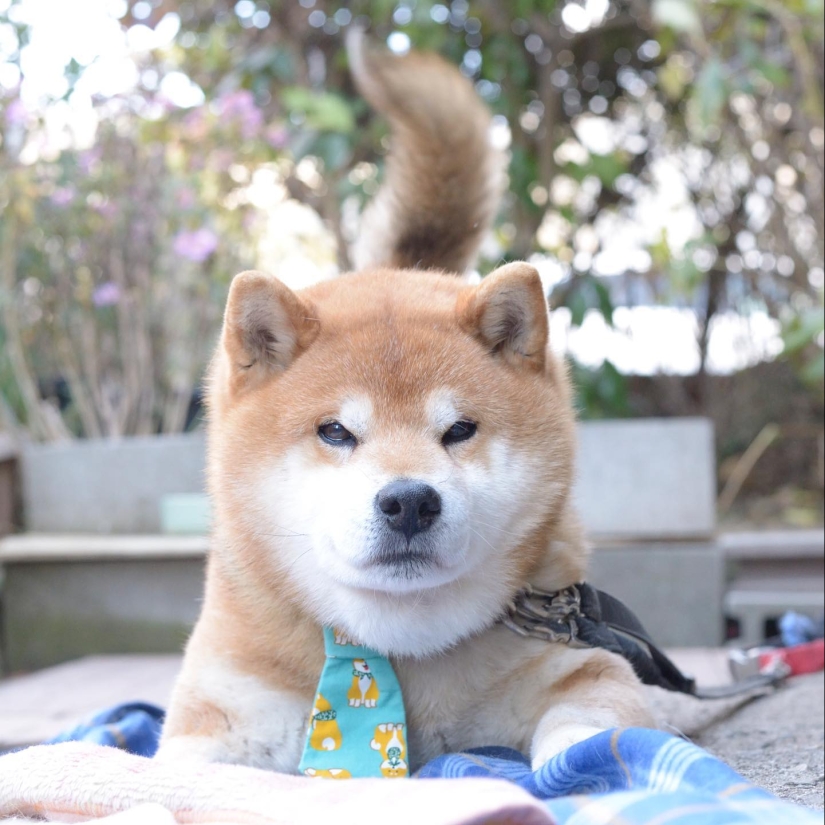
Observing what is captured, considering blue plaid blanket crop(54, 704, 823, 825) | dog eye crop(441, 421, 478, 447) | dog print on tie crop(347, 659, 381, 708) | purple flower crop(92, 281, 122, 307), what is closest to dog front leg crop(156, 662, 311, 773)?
dog print on tie crop(347, 659, 381, 708)

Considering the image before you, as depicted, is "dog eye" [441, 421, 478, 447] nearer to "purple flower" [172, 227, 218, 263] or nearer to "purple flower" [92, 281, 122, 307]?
"purple flower" [172, 227, 218, 263]

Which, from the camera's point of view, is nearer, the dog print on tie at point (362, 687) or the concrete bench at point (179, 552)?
the dog print on tie at point (362, 687)

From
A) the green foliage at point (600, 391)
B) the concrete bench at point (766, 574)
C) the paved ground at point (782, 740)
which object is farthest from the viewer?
the green foliage at point (600, 391)

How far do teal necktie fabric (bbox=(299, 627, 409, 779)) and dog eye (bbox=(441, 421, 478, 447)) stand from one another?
0.37 metres

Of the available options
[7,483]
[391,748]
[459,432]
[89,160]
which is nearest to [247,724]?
[391,748]

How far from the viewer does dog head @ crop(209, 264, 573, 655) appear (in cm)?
150

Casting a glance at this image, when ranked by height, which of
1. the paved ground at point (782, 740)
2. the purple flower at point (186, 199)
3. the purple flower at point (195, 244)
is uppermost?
the purple flower at point (186, 199)

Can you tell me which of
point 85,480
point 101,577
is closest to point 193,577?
point 101,577

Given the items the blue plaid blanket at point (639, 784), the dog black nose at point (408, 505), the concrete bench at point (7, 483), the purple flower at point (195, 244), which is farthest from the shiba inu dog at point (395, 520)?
the concrete bench at point (7, 483)

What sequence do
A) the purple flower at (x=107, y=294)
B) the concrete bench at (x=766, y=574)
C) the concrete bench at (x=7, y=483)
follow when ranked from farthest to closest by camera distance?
the purple flower at (x=107, y=294) → the concrete bench at (x=7, y=483) → the concrete bench at (x=766, y=574)

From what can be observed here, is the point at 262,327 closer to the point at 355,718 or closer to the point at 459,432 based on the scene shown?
the point at 459,432

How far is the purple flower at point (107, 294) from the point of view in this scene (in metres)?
4.18

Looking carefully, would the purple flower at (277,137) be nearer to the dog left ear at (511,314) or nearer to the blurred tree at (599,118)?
the blurred tree at (599,118)

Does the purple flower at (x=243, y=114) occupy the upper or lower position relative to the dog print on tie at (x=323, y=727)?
upper
